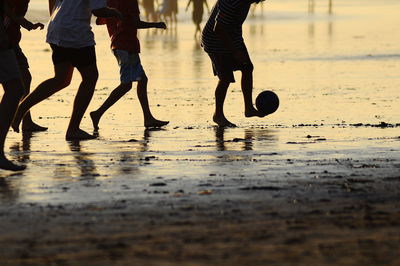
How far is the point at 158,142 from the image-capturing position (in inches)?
458

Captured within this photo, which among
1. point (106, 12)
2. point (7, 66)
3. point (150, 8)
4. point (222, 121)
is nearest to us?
point (7, 66)

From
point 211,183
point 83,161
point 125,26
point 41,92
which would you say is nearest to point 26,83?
point 41,92

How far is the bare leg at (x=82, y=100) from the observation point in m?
11.9

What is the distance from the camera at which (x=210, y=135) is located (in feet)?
40.1

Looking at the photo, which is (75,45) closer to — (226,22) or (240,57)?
(226,22)

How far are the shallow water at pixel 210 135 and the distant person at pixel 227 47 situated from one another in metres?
0.23

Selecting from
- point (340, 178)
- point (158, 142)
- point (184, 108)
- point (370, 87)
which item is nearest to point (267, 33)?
point (370, 87)

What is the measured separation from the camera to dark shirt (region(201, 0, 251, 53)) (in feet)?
43.0

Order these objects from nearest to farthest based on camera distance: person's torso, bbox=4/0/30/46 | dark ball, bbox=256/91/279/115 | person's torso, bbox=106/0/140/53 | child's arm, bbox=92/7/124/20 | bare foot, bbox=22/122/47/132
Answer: person's torso, bbox=4/0/30/46 → child's arm, bbox=92/7/124/20 → bare foot, bbox=22/122/47/132 → person's torso, bbox=106/0/140/53 → dark ball, bbox=256/91/279/115

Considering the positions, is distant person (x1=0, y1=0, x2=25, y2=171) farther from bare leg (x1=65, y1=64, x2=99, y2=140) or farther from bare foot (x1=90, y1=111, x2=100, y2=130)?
bare foot (x1=90, y1=111, x2=100, y2=130)

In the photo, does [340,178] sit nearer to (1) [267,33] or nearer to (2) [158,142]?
(2) [158,142]

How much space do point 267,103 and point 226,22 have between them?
2.89 ft

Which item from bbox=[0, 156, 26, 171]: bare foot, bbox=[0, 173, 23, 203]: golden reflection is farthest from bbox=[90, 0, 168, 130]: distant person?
bbox=[0, 173, 23, 203]: golden reflection

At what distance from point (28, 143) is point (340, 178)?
3.60 meters
